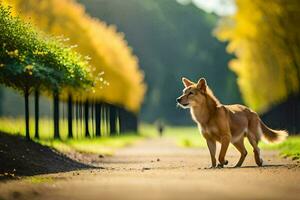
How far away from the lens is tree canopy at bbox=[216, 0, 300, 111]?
47.2 metres

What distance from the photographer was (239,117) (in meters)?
23.4

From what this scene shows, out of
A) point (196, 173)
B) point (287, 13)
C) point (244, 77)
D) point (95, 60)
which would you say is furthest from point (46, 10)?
point (196, 173)

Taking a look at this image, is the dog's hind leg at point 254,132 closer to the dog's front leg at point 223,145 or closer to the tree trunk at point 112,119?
the dog's front leg at point 223,145

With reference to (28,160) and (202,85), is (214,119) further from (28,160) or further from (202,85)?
(28,160)

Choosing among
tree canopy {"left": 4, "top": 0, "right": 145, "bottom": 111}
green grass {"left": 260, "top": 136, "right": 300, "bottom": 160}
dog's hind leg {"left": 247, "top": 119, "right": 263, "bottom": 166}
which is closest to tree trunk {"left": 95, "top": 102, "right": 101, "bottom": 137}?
tree canopy {"left": 4, "top": 0, "right": 145, "bottom": 111}

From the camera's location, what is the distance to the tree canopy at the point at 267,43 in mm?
47222

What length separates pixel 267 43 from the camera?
170 feet

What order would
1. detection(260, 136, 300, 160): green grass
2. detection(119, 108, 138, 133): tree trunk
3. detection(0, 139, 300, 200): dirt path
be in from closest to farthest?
detection(0, 139, 300, 200): dirt path → detection(260, 136, 300, 160): green grass → detection(119, 108, 138, 133): tree trunk

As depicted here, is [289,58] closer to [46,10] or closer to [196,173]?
[46,10]

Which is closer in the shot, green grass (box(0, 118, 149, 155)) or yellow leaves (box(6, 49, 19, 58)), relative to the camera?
yellow leaves (box(6, 49, 19, 58))

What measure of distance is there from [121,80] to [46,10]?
14.9 meters

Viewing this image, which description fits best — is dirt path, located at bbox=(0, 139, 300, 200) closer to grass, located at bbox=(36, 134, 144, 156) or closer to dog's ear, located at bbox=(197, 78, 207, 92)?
dog's ear, located at bbox=(197, 78, 207, 92)

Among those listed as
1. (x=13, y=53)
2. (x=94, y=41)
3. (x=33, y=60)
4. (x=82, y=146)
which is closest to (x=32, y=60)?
(x=33, y=60)

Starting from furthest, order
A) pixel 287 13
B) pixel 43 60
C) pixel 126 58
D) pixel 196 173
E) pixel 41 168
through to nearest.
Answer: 1. pixel 126 58
2. pixel 287 13
3. pixel 43 60
4. pixel 41 168
5. pixel 196 173
